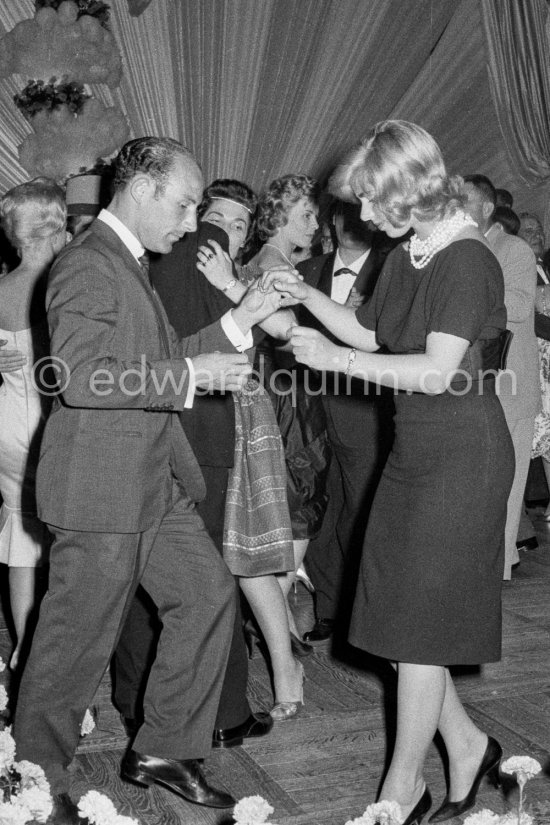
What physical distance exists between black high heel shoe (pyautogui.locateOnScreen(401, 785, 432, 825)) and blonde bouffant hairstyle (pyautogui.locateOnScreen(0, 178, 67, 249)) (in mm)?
1784

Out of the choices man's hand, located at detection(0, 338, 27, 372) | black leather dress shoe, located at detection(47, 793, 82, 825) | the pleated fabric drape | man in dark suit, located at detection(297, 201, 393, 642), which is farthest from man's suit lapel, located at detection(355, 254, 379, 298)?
the pleated fabric drape

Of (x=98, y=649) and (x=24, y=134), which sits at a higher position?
(x=24, y=134)

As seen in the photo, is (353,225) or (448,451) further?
(353,225)

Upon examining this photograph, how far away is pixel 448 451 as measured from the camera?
2184 mm

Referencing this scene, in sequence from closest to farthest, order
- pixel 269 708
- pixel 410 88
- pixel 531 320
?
pixel 269 708, pixel 531 320, pixel 410 88

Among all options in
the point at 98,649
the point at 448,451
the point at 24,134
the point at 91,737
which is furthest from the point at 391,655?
the point at 24,134

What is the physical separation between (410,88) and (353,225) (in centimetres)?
218

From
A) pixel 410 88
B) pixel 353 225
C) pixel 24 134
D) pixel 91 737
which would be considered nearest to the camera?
pixel 91 737

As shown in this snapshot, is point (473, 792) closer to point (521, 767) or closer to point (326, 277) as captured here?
point (521, 767)

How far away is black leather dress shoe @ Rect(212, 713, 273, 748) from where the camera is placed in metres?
2.71

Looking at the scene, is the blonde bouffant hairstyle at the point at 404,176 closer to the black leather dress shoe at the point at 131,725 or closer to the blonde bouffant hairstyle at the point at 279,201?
the blonde bouffant hairstyle at the point at 279,201

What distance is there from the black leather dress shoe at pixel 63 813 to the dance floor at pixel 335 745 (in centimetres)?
20

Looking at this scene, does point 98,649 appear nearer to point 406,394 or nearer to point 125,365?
point 125,365

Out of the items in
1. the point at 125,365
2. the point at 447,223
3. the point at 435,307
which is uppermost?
the point at 447,223
